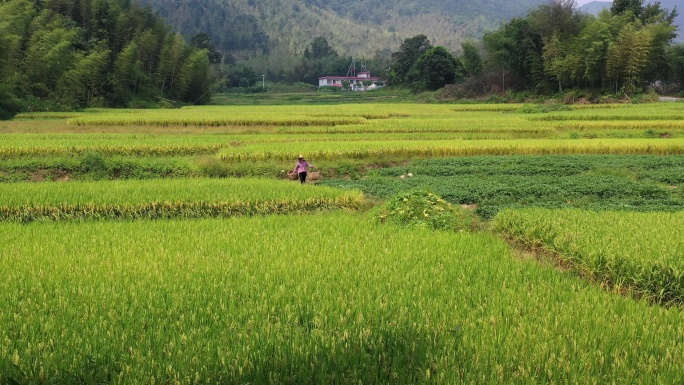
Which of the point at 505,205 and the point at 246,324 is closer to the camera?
the point at 246,324

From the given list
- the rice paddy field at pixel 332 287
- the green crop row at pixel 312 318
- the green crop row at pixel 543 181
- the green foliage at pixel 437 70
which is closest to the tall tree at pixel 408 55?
the green foliage at pixel 437 70

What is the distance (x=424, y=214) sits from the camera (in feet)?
29.2

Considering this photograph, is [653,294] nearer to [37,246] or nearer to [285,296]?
[285,296]

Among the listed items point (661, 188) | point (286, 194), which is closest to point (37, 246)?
point (286, 194)

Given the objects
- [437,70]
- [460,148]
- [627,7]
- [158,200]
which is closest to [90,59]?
[460,148]

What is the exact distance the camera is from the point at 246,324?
4.16 meters

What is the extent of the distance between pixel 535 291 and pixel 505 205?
21.4 ft

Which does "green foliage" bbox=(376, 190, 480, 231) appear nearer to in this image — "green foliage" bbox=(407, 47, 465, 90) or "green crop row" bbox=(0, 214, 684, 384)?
"green crop row" bbox=(0, 214, 684, 384)

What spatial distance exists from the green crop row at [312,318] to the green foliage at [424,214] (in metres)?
1.98

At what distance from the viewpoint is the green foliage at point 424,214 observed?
880 cm

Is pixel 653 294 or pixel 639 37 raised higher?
pixel 639 37

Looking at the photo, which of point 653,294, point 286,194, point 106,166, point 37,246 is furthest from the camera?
point 106,166

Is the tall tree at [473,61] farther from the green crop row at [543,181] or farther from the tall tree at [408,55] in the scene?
the green crop row at [543,181]

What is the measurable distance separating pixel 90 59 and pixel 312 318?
4307 centimetres
